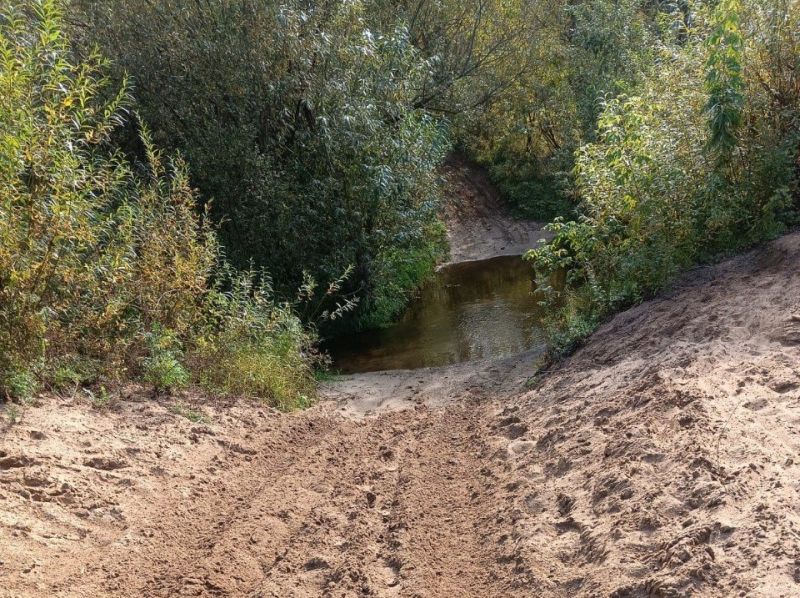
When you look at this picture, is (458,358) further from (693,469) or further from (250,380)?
(693,469)

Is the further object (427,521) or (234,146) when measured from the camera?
(234,146)

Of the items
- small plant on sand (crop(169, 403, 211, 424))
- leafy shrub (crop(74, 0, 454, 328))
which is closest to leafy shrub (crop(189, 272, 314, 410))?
small plant on sand (crop(169, 403, 211, 424))

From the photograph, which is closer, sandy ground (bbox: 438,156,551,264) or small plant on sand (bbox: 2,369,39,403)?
small plant on sand (bbox: 2,369,39,403)

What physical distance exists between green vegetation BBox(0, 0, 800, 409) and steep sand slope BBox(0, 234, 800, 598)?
3.68 ft

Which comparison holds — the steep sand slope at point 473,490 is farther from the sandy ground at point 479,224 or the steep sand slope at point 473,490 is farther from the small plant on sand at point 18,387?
the sandy ground at point 479,224

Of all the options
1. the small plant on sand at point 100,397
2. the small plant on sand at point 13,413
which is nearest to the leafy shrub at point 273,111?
the small plant on sand at point 100,397

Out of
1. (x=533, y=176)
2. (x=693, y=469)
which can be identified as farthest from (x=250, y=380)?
(x=533, y=176)

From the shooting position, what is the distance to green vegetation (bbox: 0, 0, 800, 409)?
5.98 metres

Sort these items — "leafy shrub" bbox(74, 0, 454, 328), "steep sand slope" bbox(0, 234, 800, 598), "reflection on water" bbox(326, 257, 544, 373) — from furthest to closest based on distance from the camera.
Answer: "reflection on water" bbox(326, 257, 544, 373)
"leafy shrub" bbox(74, 0, 454, 328)
"steep sand slope" bbox(0, 234, 800, 598)

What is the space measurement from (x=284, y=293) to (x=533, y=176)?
50.9ft

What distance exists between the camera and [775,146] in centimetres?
804

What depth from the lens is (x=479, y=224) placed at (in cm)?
2400

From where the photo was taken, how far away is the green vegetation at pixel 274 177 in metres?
5.98

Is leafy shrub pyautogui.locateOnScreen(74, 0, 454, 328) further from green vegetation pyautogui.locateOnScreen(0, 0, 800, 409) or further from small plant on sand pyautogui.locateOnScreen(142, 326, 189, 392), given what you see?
small plant on sand pyautogui.locateOnScreen(142, 326, 189, 392)
